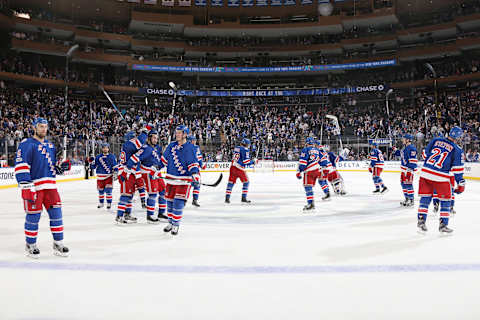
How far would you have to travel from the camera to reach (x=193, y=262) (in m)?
4.34

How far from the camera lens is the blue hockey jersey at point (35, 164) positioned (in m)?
4.45

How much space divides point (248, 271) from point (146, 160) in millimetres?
4200

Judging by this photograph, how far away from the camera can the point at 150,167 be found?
7320 millimetres

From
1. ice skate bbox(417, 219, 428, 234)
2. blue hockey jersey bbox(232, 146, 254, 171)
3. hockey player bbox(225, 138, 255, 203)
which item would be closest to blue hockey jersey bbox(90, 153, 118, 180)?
hockey player bbox(225, 138, 255, 203)

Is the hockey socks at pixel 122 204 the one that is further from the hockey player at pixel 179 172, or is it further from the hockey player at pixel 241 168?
the hockey player at pixel 241 168

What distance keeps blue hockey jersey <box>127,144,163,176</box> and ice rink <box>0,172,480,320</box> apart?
1127 millimetres

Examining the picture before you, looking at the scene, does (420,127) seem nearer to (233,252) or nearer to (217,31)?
(217,31)

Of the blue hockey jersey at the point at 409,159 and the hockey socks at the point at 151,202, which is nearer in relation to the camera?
the hockey socks at the point at 151,202

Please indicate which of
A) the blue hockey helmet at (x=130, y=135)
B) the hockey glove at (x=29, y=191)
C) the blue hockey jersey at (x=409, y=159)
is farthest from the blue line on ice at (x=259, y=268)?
the blue hockey jersey at (x=409, y=159)

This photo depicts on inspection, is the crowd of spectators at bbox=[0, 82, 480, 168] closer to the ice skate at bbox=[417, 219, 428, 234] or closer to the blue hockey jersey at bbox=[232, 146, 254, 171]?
the blue hockey jersey at bbox=[232, 146, 254, 171]

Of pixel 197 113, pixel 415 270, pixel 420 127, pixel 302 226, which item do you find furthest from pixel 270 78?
pixel 415 270

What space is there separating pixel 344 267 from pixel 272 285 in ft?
3.53

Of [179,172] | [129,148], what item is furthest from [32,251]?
[129,148]

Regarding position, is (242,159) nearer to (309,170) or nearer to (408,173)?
(309,170)
